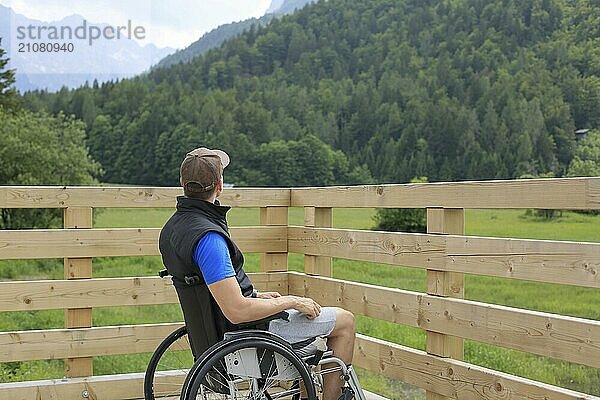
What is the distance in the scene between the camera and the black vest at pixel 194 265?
297 cm

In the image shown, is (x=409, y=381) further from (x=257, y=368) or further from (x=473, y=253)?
(x=257, y=368)

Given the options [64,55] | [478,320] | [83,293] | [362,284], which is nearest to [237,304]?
[478,320]

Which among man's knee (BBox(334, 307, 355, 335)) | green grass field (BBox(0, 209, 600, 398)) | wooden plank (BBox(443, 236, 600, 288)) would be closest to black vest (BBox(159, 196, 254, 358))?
man's knee (BBox(334, 307, 355, 335))

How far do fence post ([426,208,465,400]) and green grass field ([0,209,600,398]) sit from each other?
1.99 metres

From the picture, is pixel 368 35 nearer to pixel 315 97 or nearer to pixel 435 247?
pixel 315 97

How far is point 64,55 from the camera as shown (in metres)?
33.1

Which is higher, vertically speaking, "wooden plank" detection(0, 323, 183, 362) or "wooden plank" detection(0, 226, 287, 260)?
"wooden plank" detection(0, 226, 287, 260)

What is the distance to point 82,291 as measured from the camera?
4.18 m

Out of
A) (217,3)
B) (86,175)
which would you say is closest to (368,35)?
(217,3)

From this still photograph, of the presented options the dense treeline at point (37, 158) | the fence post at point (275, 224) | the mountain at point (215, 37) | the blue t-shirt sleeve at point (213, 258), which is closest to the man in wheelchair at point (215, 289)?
the blue t-shirt sleeve at point (213, 258)

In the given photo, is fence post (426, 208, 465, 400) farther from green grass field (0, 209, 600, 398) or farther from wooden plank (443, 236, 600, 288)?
green grass field (0, 209, 600, 398)

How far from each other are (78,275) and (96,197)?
0.37 metres

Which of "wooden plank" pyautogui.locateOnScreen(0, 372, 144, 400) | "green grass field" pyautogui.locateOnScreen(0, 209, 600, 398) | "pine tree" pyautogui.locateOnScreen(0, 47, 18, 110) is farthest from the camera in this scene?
"pine tree" pyautogui.locateOnScreen(0, 47, 18, 110)

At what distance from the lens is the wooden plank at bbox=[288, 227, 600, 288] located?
2.91 meters
